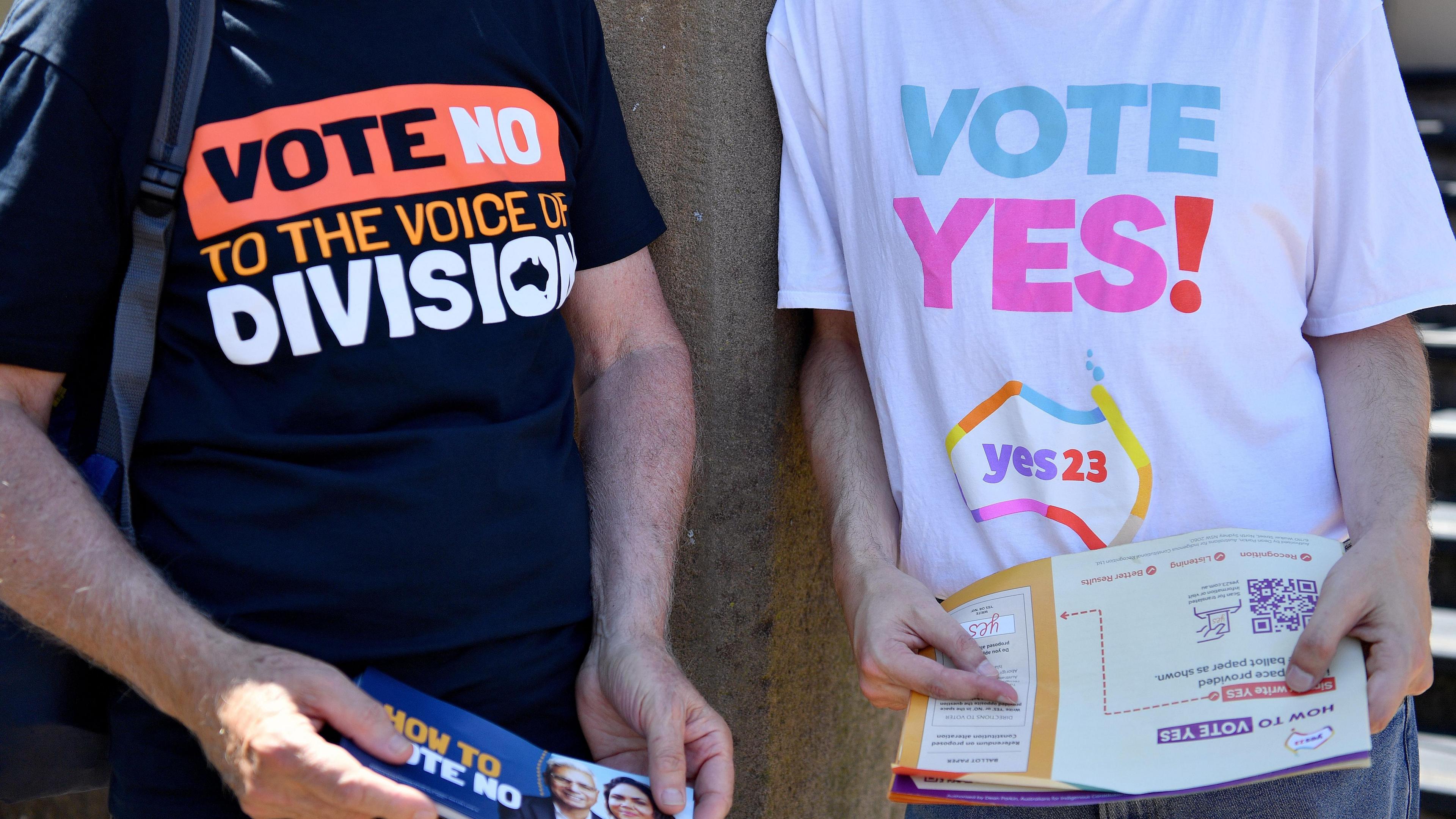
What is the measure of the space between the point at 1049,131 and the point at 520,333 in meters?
0.78

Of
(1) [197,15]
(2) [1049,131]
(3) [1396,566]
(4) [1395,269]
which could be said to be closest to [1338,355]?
(4) [1395,269]

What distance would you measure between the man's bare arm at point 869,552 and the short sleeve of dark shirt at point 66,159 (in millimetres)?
1017

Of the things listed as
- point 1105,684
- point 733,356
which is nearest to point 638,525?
point 733,356

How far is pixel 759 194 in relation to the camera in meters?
1.88

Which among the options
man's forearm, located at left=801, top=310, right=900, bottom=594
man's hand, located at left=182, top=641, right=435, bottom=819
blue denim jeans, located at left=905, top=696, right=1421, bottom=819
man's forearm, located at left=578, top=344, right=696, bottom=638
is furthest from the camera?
man's forearm, located at left=801, top=310, right=900, bottom=594

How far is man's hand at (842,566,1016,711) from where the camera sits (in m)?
1.30

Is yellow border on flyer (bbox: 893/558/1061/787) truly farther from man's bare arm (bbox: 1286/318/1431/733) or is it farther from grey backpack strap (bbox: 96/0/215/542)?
grey backpack strap (bbox: 96/0/215/542)

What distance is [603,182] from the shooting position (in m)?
1.57

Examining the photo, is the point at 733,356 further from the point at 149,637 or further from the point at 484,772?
the point at 149,637

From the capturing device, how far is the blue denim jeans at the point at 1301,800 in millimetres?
1328

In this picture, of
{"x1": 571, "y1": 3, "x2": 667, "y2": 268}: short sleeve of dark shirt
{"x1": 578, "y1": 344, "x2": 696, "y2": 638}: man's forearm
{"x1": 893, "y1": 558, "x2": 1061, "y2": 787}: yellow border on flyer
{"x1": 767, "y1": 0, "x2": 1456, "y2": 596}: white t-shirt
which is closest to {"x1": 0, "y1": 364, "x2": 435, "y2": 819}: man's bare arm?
{"x1": 578, "y1": 344, "x2": 696, "y2": 638}: man's forearm

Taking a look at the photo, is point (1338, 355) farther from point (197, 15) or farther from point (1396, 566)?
point (197, 15)

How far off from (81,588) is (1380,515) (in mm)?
1541

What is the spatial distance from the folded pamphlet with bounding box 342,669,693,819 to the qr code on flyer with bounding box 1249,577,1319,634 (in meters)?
0.75
